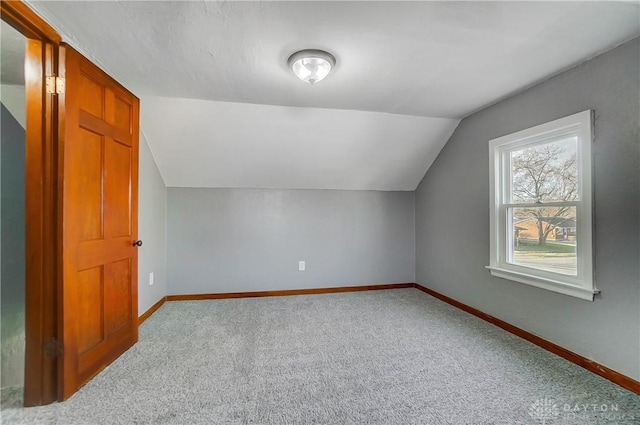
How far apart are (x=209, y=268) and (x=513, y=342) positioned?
10.6 feet

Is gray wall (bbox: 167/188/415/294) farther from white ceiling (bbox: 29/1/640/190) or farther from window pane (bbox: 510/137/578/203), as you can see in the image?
window pane (bbox: 510/137/578/203)

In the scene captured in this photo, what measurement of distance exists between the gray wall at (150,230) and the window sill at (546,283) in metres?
3.42

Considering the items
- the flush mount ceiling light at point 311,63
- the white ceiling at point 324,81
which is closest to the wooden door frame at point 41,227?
the white ceiling at point 324,81

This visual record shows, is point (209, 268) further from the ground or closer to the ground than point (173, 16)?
closer to the ground

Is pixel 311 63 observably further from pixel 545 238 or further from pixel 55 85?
pixel 545 238

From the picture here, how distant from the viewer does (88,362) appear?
1718 mm

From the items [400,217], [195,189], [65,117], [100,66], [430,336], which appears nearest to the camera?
[65,117]

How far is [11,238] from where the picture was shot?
180 centimetres

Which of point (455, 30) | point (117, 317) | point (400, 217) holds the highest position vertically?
point (455, 30)

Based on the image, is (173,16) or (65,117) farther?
(65,117)

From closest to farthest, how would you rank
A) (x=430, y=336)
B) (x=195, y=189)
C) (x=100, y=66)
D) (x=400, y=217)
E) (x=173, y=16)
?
(x=173, y=16) < (x=100, y=66) < (x=430, y=336) < (x=195, y=189) < (x=400, y=217)

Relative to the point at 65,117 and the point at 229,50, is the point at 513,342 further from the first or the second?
the point at 65,117

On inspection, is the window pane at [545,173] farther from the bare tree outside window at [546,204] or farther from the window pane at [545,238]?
the window pane at [545,238]

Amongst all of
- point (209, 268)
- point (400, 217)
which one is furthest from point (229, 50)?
point (400, 217)
